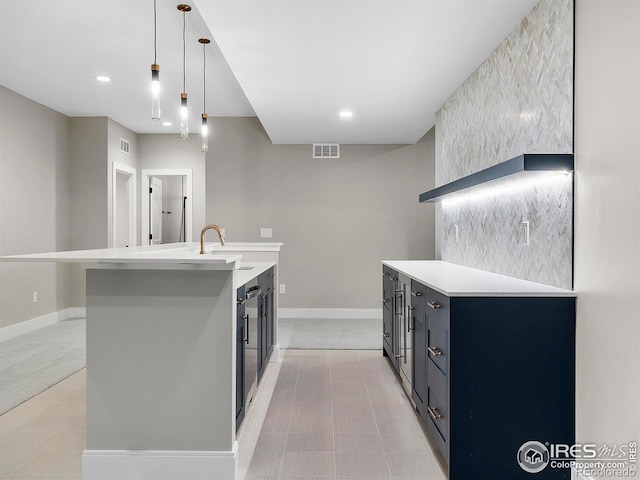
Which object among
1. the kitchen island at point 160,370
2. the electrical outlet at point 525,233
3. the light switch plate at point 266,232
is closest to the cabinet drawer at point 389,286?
the electrical outlet at point 525,233

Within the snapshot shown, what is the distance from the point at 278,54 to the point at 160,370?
2264 mm

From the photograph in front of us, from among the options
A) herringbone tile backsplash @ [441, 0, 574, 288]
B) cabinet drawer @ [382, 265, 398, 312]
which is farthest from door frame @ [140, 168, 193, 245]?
herringbone tile backsplash @ [441, 0, 574, 288]

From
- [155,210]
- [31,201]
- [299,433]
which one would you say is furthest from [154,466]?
[155,210]

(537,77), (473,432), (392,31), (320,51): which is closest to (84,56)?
(320,51)

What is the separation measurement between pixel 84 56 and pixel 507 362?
14.1 ft

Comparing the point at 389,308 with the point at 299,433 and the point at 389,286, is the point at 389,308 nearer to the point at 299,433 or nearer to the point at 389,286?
the point at 389,286

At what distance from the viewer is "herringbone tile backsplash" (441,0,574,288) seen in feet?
7.26

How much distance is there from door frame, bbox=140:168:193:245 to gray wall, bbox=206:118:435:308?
88 centimetres

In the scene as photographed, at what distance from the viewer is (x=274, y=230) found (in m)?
6.35

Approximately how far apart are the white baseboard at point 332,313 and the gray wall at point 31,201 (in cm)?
311

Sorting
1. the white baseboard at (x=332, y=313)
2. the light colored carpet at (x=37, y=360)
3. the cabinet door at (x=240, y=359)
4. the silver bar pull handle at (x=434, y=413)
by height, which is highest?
the cabinet door at (x=240, y=359)

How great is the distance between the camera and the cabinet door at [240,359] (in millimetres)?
2376

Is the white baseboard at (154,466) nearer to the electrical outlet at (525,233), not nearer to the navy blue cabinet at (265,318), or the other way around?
the navy blue cabinet at (265,318)

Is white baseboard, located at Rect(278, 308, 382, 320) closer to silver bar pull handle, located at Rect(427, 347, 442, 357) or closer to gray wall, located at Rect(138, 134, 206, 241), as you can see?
gray wall, located at Rect(138, 134, 206, 241)
